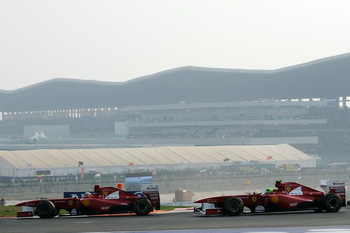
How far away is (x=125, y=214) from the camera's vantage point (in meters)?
33.8

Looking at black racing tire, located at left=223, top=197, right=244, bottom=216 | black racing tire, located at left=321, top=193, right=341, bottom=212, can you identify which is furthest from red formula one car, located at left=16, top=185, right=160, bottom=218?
black racing tire, located at left=321, top=193, right=341, bottom=212

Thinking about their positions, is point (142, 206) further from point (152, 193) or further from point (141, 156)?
point (141, 156)

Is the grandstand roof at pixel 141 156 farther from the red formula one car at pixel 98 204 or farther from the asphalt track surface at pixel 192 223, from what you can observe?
the asphalt track surface at pixel 192 223

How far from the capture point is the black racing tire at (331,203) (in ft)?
104

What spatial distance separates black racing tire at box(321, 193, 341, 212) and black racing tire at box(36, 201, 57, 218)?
10599 millimetres

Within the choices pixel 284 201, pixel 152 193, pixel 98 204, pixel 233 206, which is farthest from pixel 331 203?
pixel 98 204

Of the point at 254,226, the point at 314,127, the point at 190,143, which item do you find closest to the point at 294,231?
the point at 254,226

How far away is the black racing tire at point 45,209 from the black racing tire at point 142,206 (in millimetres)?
3227

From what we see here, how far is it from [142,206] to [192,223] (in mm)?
4771

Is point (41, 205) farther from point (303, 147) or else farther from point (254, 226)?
point (303, 147)

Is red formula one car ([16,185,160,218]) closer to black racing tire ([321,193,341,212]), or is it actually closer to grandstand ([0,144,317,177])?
black racing tire ([321,193,341,212])

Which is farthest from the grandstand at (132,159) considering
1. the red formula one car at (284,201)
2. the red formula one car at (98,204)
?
the red formula one car at (284,201)

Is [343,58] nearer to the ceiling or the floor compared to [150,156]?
nearer to the ceiling

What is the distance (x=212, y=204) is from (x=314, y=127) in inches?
6499
